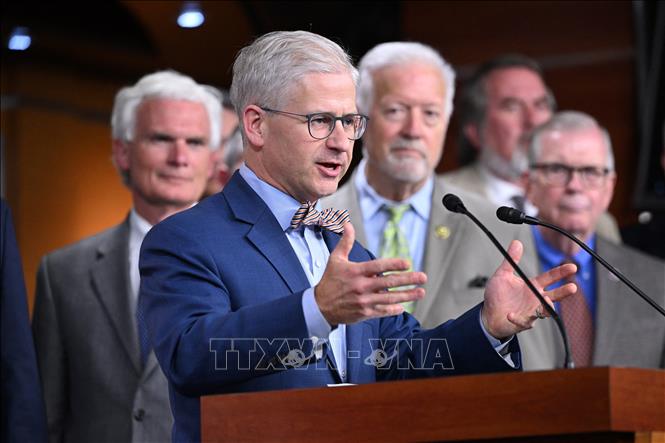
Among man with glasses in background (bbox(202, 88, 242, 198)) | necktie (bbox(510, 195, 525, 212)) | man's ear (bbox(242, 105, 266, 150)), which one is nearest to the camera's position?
man's ear (bbox(242, 105, 266, 150))

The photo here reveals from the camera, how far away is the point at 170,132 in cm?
409

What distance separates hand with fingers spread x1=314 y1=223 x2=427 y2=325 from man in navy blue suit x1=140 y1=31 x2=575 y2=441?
0.06m

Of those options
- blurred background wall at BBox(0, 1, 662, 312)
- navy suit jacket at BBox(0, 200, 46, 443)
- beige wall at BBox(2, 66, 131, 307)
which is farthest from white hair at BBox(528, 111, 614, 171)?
beige wall at BBox(2, 66, 131, 307)

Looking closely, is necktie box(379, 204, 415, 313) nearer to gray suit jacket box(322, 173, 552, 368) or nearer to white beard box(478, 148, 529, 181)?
gray suit jacket box(322, 173, 552, 368)

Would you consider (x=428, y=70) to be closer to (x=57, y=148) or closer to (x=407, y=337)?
(x=407, y=337)

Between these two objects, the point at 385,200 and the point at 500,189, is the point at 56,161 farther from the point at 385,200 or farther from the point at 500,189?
the point at 385,200

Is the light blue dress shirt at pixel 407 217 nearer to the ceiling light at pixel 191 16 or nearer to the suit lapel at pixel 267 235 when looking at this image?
the suit lapel at pixel 267 235

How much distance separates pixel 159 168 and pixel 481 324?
1.85m

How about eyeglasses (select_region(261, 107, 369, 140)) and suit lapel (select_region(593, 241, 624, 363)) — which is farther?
suit lapel (select_region(593, 241, 624, 363))

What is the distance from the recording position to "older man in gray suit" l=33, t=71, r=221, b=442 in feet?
11.7

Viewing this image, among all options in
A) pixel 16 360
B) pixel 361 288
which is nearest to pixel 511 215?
pixel 361 288

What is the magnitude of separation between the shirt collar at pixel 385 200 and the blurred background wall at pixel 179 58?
1.26 metres

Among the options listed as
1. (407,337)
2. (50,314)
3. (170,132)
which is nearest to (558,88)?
(170,132)

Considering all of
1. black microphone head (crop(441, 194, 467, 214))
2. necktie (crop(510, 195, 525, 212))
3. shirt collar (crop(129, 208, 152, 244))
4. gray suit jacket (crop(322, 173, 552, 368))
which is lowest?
black microphone head (crop(441, 194, 467, 214))
